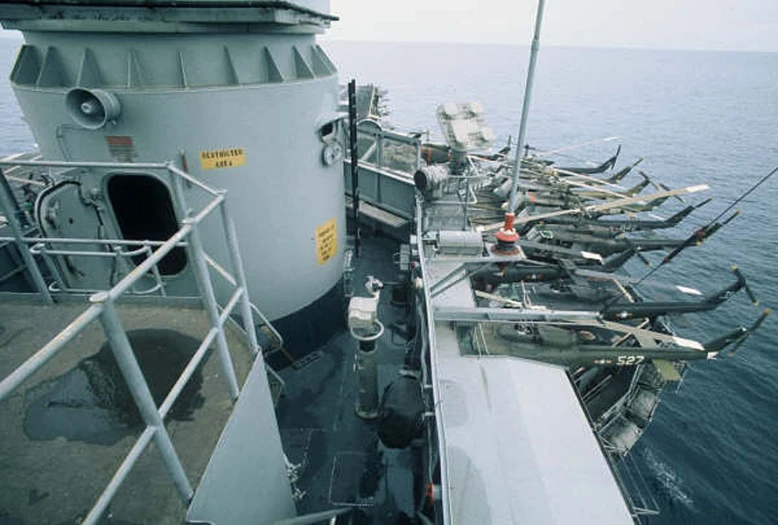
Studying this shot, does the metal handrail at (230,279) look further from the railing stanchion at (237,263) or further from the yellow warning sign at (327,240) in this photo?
the yellow warning sign at (327,240)

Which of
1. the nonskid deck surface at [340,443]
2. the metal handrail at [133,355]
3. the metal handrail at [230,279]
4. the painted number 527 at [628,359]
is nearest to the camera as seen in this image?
the metal handrail at [133,355]

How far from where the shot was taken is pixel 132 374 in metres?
2.04

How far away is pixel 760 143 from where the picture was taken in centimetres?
5284

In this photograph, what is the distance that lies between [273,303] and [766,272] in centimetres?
2997

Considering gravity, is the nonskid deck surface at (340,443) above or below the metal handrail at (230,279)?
below

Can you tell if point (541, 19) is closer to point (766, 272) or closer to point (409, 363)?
point (409, 363)

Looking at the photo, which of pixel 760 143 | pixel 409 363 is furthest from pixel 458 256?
pixel 760 143

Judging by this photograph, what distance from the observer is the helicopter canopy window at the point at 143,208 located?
21.4 feet

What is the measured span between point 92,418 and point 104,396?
0.25m

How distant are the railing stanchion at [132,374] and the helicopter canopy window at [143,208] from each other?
5098 mm

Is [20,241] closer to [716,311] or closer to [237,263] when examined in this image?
[237,263]

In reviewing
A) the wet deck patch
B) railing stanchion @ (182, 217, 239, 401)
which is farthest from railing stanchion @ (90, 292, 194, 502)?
the wet deck patch

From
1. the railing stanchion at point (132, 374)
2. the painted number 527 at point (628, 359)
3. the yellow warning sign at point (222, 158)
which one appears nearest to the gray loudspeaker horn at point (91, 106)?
the yellow warning sign at point (222, 158)

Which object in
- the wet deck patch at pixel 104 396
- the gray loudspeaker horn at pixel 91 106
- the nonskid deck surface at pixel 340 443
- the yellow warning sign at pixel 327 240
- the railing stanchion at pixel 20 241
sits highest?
the gray loudspeaker horn at pixel 91 106
